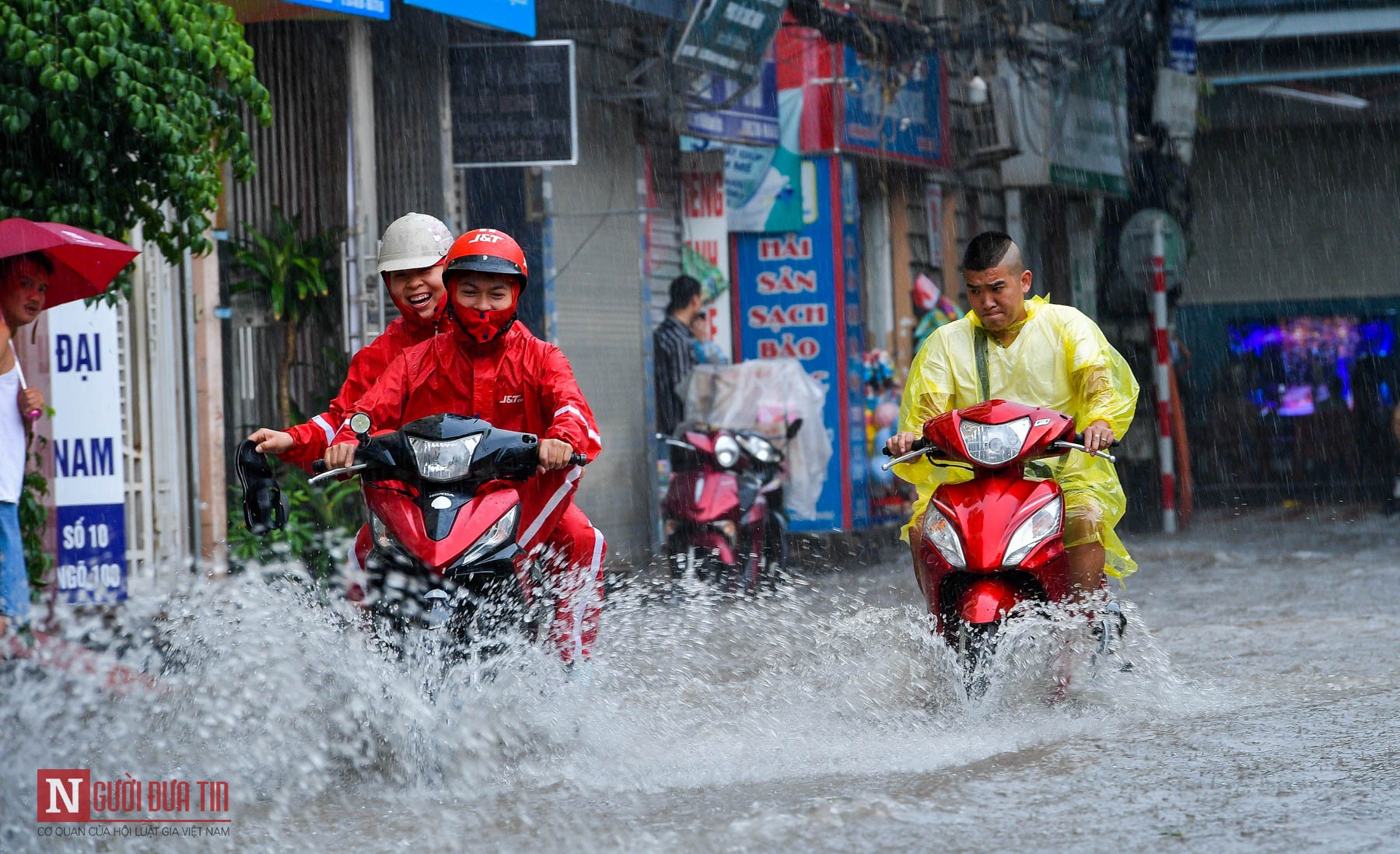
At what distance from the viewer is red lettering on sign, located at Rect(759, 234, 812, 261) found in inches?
603

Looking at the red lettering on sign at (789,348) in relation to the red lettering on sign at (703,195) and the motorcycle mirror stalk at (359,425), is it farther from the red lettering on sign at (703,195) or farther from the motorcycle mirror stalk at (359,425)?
the motorcycle mirror stalk at (359,425)

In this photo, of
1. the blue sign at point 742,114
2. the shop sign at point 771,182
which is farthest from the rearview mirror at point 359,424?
the shop sign at point 771,182

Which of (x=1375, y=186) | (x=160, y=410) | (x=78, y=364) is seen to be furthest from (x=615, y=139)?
(x=1375, y=186)

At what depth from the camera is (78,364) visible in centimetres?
836

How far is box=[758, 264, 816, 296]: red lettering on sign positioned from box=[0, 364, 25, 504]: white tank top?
9537 millimetres

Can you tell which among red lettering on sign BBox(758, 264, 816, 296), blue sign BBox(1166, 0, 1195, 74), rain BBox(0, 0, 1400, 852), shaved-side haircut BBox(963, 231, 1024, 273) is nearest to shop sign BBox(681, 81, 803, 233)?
rain BBox(0, 0, 1400, 852)

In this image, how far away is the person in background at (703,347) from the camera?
13.1 meters

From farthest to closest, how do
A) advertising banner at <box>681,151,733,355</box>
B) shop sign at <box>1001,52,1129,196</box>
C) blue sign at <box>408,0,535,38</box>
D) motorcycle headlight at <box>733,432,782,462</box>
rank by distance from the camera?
shop sign at <box>1001,52,1129,196</box> < advertising banner at <box>681,151,733,355</box> < motorcycle headlight at <box>733,432,782,462</box> < blue sign at <box>408,0,535,38</box>

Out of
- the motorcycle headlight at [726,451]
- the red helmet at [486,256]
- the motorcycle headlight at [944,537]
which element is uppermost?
the red helmet at [486,256]

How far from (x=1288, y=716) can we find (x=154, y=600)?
3529mm

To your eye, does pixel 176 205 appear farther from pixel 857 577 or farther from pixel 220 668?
pixel 857 577

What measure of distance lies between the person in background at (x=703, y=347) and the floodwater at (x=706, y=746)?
6.54 metres

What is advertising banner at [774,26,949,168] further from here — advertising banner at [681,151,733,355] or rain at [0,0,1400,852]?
advertising banner at [681,151,733,355]

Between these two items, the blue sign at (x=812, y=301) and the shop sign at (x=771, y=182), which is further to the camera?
the blue sign at (x=812, y=301)
